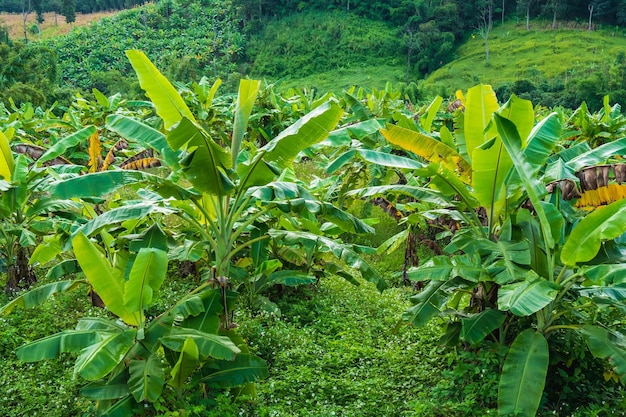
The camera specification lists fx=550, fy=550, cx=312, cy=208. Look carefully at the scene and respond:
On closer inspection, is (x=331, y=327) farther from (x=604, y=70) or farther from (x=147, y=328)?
(x=604, y=70)

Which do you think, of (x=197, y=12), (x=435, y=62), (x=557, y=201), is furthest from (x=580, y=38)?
(x=557, y=201)

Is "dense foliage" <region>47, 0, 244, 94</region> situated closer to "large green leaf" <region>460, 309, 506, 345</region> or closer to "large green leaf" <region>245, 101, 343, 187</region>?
"large green leaf" <region>245, 101, 343, 187</region>

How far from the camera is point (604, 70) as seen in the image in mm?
33250

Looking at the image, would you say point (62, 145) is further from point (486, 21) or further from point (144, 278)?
point (486, 21)

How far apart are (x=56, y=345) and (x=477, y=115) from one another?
3.81 m

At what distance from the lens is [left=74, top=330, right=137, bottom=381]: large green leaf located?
11.0ft

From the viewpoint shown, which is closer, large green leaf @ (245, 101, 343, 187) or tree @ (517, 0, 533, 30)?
large green leaf @ (245, 101, 343, 187)

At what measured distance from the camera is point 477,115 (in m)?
4.89

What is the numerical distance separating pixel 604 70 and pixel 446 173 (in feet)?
112

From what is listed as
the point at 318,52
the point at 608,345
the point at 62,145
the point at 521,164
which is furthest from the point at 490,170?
the point at 318,52

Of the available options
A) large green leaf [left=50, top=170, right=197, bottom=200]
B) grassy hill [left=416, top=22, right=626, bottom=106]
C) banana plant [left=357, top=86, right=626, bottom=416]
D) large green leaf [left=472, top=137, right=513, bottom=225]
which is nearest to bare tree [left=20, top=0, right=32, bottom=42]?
grassy hill [left=416, top=22, right=626, bottom=106]

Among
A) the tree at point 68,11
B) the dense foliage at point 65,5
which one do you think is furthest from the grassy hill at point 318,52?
the dense foliage at point 65,5

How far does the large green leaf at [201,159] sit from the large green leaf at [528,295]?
2004mm

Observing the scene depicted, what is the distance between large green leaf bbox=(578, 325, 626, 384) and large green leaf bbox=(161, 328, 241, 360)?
7.97ft
